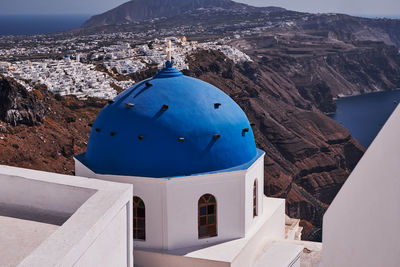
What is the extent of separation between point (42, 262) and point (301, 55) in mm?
84652

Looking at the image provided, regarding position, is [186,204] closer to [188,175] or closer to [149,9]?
[188,175]

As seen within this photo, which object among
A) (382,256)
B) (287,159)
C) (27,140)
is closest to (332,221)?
(382,256)

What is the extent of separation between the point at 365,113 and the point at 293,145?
35718 mm

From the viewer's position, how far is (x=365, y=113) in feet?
263

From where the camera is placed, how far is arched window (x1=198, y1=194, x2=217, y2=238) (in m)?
9.09

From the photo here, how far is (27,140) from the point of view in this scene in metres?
23.9

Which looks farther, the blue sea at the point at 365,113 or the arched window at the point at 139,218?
the blue sea at the point at 365,113

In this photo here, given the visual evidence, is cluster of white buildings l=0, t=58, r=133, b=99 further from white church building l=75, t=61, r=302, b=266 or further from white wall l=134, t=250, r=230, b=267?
white wall l=134, t=250, r=230, b=267

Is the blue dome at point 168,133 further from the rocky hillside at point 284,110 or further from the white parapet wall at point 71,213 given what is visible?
the rocky hillside at point 284,110

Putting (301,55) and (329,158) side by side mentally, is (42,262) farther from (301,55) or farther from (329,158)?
(301,55)

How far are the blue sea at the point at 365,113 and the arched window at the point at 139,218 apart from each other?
57047 mm

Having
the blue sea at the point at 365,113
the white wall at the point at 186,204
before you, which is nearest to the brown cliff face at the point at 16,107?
the white wall at the point at 186,204

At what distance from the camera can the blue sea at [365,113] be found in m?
68.8

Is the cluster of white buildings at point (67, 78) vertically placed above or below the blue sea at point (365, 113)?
above
